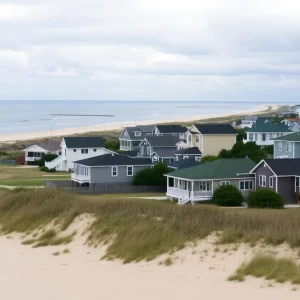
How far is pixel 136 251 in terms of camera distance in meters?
20.4

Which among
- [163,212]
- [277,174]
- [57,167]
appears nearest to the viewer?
[163,212]

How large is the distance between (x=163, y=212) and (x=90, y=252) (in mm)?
3207

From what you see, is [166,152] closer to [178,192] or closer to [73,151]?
[73,151]

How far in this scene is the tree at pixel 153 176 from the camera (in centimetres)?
5397

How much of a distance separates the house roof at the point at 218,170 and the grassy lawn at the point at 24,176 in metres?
15.0

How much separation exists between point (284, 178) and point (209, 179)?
5058 mm

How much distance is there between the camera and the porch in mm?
45594

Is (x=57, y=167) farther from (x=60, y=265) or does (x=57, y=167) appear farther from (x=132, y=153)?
(x=60, y=265)

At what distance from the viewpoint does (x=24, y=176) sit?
215ft

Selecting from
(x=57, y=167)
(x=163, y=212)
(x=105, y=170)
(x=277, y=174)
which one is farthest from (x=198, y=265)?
(x=57, y=167)

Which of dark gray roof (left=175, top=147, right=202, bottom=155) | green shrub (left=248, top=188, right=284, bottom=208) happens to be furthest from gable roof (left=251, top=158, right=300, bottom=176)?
dark gray roof (left=175, top=147, right=202, bottom=155)

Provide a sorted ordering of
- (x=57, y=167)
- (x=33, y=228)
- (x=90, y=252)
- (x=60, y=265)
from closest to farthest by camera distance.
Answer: (x=60, y=265), (x=90, y=252), (x=33, y=228), (x=57, y=167)

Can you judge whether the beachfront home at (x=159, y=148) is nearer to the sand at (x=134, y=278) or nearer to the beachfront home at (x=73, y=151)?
the beachfront home at (x=73, y=151)

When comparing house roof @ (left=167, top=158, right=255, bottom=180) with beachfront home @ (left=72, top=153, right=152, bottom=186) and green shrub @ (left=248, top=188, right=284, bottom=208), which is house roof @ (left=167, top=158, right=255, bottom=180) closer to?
green shrub @ (left=248, top=188, right=284, bottom=208)
